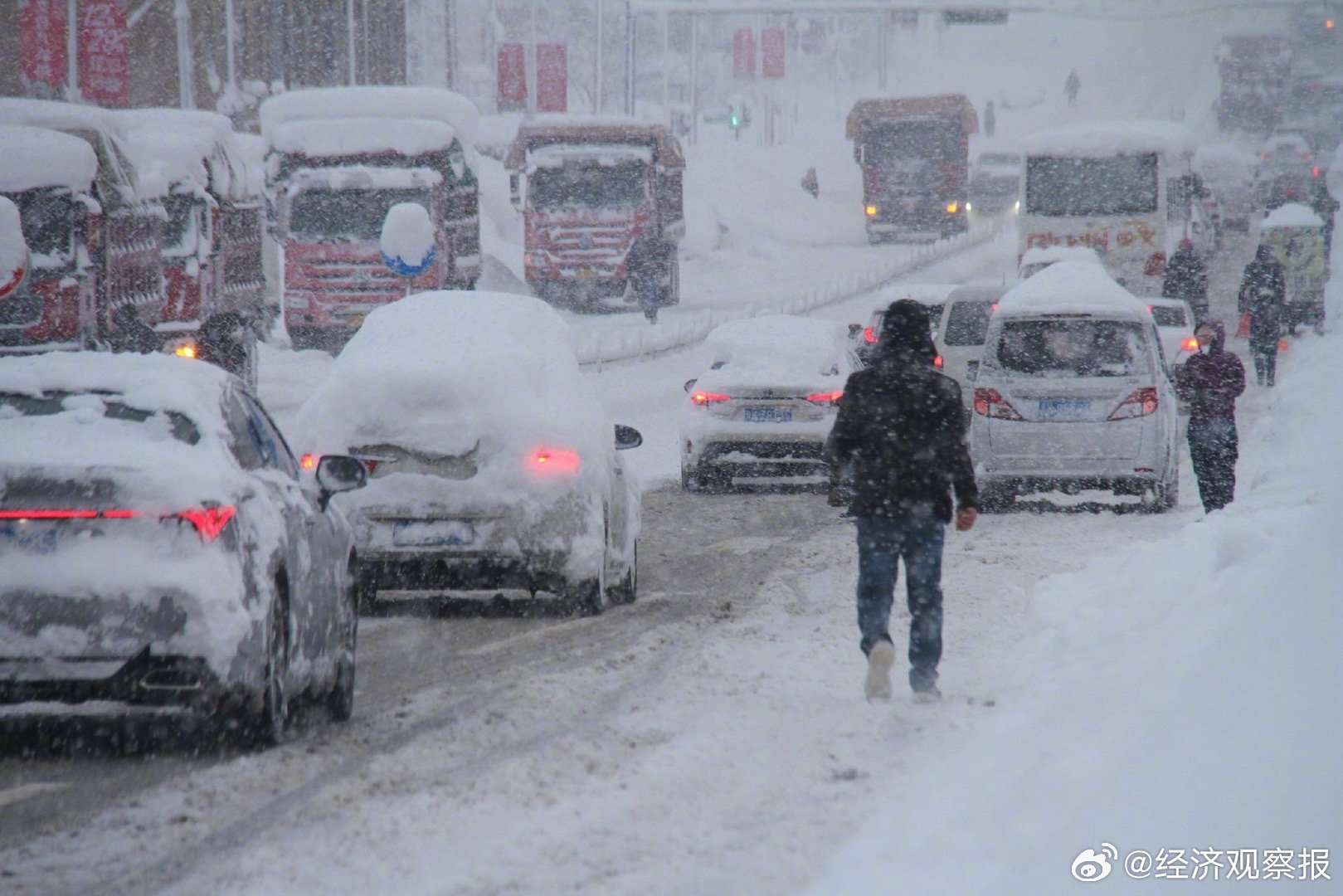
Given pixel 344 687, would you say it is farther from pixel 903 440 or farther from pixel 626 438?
pixel 626 438

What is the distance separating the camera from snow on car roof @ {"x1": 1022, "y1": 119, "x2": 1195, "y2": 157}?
34219 millimetres

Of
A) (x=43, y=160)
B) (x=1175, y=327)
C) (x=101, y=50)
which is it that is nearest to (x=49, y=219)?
(x=43, y=160)

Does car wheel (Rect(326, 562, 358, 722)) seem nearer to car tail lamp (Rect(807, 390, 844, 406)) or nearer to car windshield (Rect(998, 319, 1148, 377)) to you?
car windshield (Rect(998, 319, 1148, 377))

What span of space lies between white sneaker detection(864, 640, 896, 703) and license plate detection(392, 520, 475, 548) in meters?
2.97

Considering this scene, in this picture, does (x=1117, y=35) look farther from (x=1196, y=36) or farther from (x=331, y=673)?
(x=331, y=673)

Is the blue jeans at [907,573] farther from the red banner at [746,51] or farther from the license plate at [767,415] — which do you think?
the red banner at [746,51]

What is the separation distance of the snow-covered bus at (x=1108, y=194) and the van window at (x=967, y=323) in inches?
518

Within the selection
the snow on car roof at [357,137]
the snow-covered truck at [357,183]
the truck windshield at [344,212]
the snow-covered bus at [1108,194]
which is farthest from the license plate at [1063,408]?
the snow-covered bus at [1108,194]

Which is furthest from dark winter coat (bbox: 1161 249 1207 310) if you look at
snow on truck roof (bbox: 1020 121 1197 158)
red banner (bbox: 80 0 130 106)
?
red banner (bbox: 80 0 130 106)

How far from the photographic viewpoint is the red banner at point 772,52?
256 feet

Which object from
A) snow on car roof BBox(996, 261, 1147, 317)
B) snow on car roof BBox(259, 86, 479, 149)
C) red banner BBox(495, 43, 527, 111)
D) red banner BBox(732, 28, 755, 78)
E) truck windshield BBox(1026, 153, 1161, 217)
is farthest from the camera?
red banner BBox(732, 28, 755, 78)

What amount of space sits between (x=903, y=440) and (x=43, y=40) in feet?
94.3

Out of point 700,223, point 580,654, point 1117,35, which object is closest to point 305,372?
point 580,654

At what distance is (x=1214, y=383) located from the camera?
1412 cm
